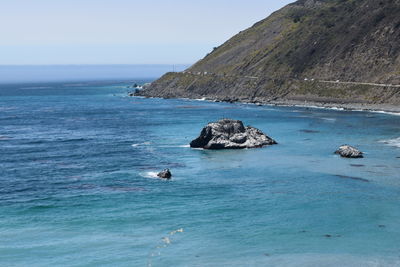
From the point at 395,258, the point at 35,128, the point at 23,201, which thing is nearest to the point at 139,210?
the point at 23,201

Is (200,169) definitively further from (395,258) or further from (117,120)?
(117,120)

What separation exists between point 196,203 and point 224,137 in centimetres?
4245

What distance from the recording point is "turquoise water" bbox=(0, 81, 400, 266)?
175ft

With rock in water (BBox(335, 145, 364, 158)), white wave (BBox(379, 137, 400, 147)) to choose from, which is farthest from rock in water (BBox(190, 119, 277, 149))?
white wave (BBox(379, 137, 400, 147))

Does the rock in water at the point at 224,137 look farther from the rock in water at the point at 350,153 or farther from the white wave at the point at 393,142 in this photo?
the white wave at the point at 393,142

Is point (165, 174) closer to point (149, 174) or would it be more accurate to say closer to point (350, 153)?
point (149, 174)

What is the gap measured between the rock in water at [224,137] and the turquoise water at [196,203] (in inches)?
131

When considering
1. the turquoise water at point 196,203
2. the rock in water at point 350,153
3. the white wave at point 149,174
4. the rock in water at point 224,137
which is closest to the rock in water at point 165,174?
the white wave at point 149,174

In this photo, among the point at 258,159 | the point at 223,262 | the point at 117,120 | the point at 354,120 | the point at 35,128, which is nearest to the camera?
the point at 223,262

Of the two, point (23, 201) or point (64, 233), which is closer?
point (64, 233)

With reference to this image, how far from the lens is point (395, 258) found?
170ft

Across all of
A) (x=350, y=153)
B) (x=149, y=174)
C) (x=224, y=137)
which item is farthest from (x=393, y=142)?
(x=149, y=174)

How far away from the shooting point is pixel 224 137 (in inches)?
4395

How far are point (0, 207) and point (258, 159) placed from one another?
47.4 metres
